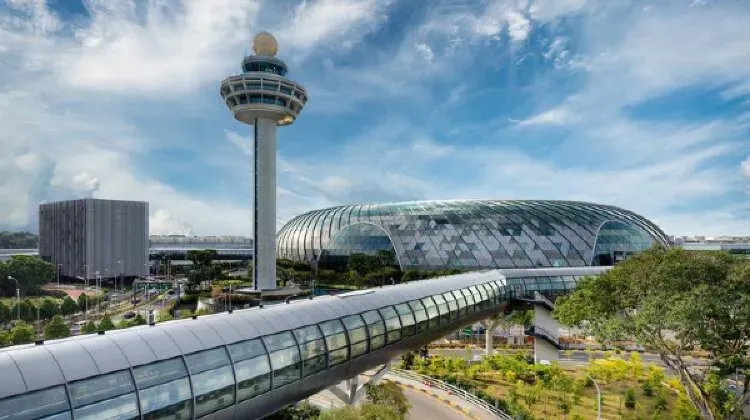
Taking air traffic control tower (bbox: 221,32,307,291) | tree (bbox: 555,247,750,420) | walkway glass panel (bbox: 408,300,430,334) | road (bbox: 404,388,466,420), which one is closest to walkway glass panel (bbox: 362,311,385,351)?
walkway glass panel (bbox: 408,300,430,334)

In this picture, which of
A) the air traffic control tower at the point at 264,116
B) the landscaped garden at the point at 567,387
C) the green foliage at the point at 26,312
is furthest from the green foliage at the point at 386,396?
the green foliage at the point at 26,312

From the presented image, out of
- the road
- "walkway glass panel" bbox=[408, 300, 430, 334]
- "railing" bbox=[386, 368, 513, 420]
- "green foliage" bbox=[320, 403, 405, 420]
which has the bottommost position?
the road

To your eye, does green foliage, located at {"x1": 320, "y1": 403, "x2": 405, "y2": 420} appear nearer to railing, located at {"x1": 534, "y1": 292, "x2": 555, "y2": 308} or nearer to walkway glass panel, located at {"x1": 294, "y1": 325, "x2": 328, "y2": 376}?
walkway glass panel, located at {"x1": 294, "y1": 325, "x2": 328, "y2": 376}

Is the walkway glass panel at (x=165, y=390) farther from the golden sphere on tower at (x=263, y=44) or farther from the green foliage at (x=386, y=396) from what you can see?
the golden sphere on tower at (x=263, y=44)

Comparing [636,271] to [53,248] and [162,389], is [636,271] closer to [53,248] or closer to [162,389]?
[162,389]

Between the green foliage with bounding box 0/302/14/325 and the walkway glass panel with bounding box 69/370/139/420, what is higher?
the walkway glass panel with bounding box 69/370/139/420

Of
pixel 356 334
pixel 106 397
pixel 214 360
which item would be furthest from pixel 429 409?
pixel 106 397

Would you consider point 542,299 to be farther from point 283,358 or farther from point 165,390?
point 165,390
